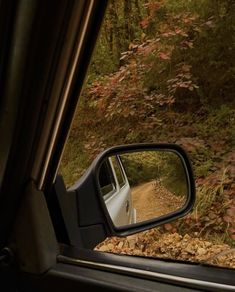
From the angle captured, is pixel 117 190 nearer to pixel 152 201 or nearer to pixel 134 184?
pixel 134 184

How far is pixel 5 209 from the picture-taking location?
117cm

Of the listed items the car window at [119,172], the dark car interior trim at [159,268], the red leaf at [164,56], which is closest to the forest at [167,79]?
the red leaf at [164,56]

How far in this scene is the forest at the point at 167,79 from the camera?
156 inches

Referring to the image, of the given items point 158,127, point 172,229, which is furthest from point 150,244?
point 158,127

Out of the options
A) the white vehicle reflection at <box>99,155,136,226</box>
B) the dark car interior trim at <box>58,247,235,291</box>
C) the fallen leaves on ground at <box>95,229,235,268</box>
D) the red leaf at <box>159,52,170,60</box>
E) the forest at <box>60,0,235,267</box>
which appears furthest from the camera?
the red leaf at <box>159,52,170,60</box>

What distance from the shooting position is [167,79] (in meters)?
4.40

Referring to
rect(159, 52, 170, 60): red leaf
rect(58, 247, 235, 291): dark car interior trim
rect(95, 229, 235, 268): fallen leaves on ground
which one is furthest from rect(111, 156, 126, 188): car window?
rect(159, 52, 170, 60): red leaf

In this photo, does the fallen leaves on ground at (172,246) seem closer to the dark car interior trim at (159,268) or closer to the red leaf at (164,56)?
the dark car interior trim at (159,268)

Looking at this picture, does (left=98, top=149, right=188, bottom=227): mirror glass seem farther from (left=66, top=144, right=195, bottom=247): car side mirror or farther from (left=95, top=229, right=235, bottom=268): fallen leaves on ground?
(left=95, top=229, right=235, bottom=268): fallen leaves on ground

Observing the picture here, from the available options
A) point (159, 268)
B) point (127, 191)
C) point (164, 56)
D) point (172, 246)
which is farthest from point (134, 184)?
point (164, 56)

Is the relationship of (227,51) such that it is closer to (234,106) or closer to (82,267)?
(234,106)

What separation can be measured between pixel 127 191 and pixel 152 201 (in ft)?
0.76

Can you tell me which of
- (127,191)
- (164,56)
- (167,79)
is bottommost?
(127,191)

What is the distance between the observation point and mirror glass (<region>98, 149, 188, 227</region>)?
147 cm
